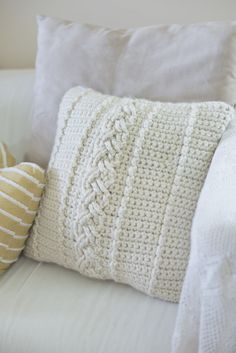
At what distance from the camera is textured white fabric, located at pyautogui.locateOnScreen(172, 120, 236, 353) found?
2.57 ft

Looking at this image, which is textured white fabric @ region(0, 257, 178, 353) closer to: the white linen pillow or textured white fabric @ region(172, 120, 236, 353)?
textured white fabric @ region(172, 120, 236, 353)

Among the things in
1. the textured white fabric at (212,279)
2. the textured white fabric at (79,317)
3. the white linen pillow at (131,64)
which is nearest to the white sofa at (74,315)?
the textured white fabric at (79,317)

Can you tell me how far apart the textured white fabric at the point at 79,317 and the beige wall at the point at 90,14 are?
890mm

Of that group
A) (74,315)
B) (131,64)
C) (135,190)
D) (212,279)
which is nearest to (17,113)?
(131,64)

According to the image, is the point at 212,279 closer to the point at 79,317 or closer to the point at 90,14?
the point at 79,317

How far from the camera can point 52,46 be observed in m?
1.29

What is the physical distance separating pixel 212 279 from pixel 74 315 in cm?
36

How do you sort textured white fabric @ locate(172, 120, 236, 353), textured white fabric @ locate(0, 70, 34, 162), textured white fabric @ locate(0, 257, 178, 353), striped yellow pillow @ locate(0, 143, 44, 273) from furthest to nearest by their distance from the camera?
textured white fabric @ locate(0, 70, 34, 162)
striped yellow pillow @ locate(0, 143, 44, 273)
textured white fabric @ locate(0, 257, 178, 353)
textured white fabric @ locate(172, 120, 236, 353)

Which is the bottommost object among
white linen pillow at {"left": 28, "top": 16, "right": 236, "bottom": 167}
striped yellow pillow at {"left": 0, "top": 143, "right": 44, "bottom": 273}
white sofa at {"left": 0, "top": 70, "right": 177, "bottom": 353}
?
white sofa at {"left": 0, "top": 70, "right": 177, "bottom": 353}

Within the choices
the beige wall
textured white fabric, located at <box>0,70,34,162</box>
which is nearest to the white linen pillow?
textured white fabric, located at <box>0,70,34,162</box>

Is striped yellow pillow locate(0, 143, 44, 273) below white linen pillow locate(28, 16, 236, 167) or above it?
below

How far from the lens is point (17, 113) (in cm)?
143

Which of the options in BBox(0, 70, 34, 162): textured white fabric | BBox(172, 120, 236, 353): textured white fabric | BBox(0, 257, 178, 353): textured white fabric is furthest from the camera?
BBox(0, 70, 34, 162): textured white fabric

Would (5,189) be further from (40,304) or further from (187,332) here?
(187,332)
